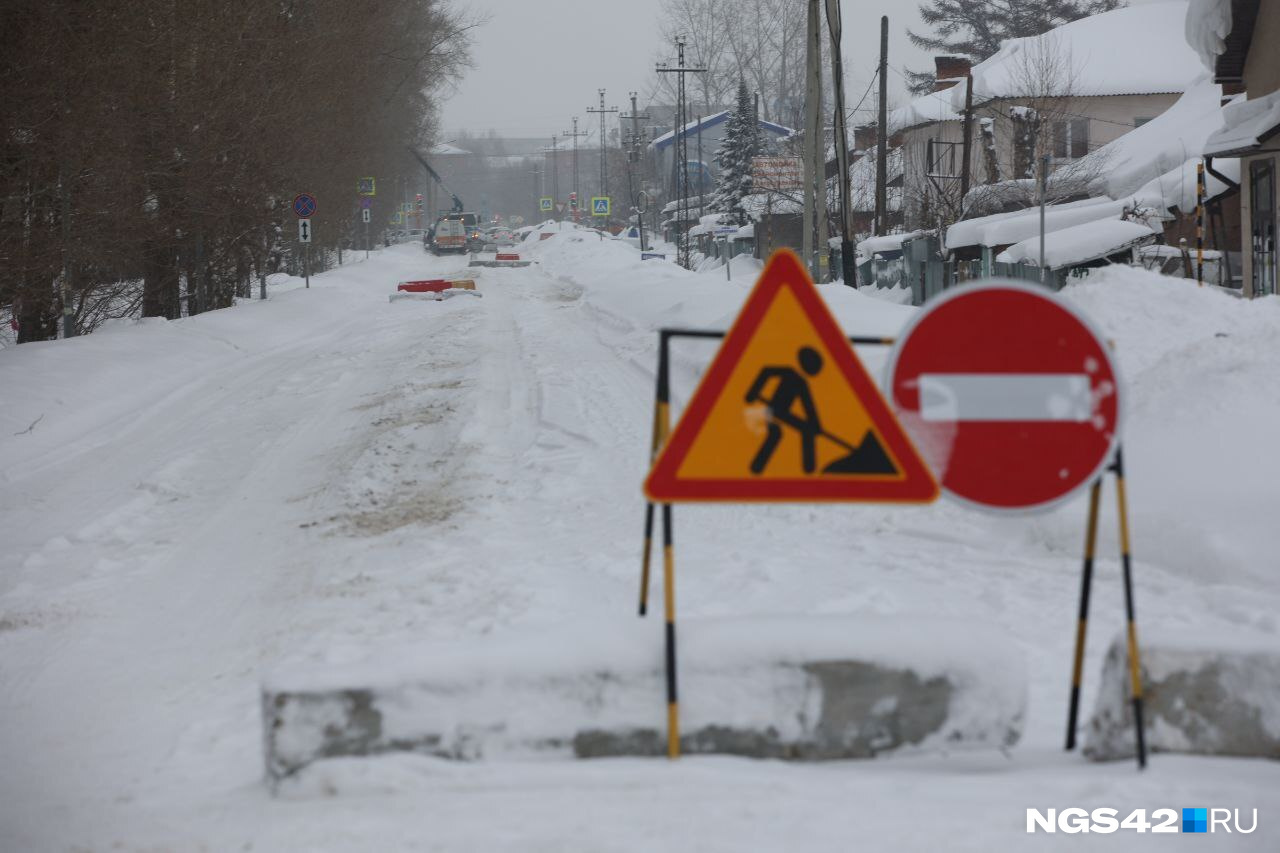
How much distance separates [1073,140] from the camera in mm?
52688

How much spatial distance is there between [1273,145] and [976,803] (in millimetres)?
18496

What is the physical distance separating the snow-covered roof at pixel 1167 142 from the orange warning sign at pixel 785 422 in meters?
27.5

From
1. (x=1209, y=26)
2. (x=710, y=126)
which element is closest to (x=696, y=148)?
(x=710, y=126)

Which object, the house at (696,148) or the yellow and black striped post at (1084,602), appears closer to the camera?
the yellow and black striped post at (1084,602)

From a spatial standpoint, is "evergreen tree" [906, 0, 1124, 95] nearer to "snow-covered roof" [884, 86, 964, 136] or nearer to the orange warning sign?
"snow-covered roof" [884, 86, 964, 136]

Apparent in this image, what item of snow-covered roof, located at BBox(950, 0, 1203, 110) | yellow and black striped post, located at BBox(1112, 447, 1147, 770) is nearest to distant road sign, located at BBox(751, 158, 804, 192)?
snow-covered roof, located at BBox(950, 0, 1203, 110)

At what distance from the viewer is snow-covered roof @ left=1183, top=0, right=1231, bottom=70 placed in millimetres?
21359

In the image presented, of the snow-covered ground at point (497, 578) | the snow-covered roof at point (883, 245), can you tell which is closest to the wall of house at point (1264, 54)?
the snow-covered ground at point (497, 578)

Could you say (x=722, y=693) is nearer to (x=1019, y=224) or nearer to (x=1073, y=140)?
(x=1019, y=224)

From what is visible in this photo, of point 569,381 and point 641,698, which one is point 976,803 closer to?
point 641,698

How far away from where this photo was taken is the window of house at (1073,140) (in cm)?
4978

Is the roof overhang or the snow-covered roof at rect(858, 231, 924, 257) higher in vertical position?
the roof overhang

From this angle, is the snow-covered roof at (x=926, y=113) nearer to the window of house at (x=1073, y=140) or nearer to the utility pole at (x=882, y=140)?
the window of house at (x=1073, y=140)

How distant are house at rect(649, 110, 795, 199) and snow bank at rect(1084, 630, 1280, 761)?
293ft
